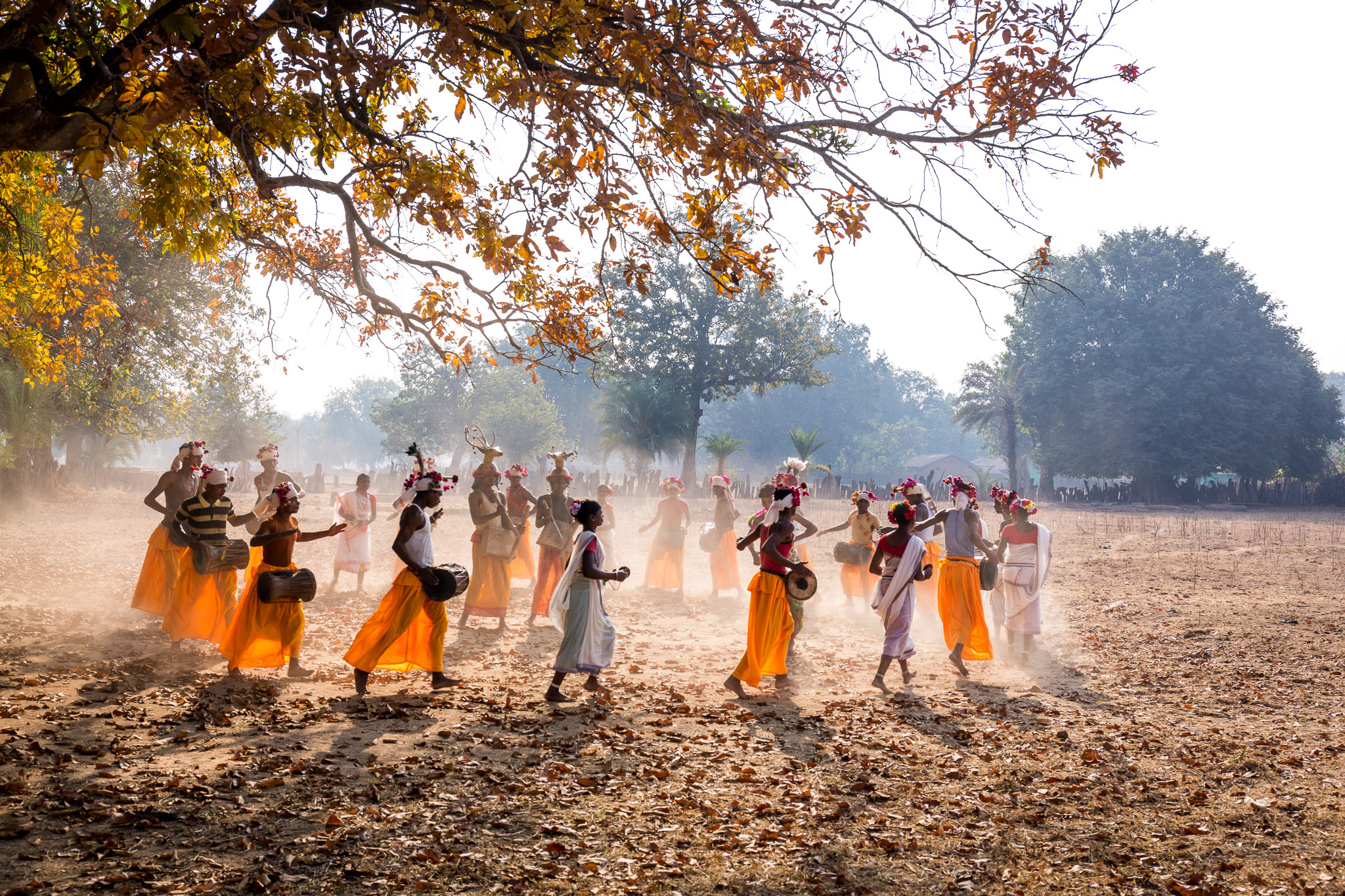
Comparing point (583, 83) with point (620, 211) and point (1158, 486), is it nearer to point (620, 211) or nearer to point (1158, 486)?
point (620, 211)

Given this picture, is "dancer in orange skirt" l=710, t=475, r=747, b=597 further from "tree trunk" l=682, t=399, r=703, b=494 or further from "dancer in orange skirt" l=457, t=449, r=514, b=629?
"tree trunk" l=682, t=399, r=703, b=494

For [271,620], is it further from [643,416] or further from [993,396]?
[993,396]

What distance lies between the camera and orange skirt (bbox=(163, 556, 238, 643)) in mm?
8422

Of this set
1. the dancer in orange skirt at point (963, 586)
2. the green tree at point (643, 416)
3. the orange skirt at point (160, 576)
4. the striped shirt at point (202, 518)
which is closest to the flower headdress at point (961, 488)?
the dancer in orange skirt at point (963, 586)

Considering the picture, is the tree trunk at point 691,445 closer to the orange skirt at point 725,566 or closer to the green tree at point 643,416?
the green tree at point 643,416

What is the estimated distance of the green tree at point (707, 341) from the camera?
49.5 m

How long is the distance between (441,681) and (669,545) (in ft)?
23.9

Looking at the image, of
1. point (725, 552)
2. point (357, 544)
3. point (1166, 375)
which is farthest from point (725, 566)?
point (1166, 375)

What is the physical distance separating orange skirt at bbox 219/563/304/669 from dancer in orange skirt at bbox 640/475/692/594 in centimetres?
705

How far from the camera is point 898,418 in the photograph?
99.6m

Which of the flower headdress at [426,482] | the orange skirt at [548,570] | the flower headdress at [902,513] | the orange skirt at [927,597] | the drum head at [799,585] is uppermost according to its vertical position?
the flower headdress at [426,482]

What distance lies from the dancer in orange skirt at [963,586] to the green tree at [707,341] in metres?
39.5

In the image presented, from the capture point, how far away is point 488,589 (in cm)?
1046

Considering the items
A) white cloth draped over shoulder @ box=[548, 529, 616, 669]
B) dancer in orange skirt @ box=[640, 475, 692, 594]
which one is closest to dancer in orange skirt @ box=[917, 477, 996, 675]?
white cloth draped over shoulder @ box=[548, 529, 616, 669]
